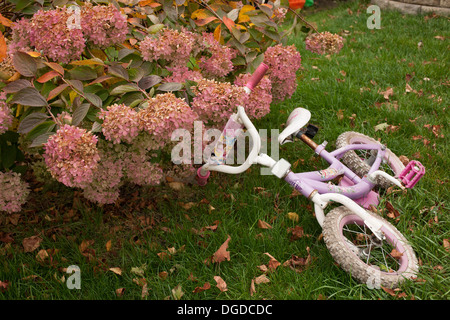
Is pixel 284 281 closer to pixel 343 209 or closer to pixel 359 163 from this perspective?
pixel 343 209

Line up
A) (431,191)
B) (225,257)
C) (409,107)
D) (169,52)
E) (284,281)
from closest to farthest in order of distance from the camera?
(169,52)
(284,281)
(225,257)
(431,191)
(409,107)

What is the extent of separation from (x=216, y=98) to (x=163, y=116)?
0.35 metres

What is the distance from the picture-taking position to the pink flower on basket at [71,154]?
1.30 meters

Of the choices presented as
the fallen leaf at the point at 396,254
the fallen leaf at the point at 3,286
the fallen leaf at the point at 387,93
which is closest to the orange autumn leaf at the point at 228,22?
the fallen leaf at the point at 396,254

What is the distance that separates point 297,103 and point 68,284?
7.83ft

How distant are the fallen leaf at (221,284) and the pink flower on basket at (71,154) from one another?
33.7 inches

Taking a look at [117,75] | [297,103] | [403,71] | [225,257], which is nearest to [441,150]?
[297,103]

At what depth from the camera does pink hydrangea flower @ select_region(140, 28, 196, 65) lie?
166cm

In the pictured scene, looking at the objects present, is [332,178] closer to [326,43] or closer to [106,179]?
[326,43]

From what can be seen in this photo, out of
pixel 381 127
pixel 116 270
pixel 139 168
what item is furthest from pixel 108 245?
pixel 381 127

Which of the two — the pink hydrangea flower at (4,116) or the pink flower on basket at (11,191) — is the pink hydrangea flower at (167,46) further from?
the pink flower on basket at (11,191)

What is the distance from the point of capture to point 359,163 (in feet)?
8.04

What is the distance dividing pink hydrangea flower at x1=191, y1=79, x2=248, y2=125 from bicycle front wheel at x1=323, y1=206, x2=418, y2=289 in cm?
71

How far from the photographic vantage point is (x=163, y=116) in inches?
54.8
